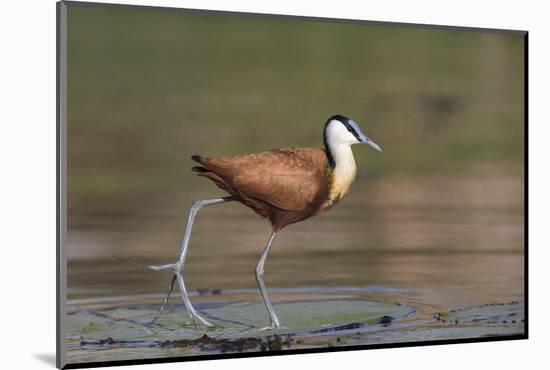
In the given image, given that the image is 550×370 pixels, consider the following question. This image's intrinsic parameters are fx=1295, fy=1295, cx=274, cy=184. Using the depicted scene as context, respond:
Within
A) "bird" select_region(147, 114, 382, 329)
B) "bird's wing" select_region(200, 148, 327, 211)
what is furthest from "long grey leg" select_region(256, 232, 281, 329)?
"bird's wing" select_region(200, 148, 327, 211)

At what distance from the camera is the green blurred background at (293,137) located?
6.84 meters

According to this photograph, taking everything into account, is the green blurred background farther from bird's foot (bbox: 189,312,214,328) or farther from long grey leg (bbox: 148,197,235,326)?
bird's foot (bbox: 189,312,214,328)

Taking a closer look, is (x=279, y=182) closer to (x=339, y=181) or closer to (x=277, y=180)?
(x=277, y=180)

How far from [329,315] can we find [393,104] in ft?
4.25

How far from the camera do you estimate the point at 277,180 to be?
7133 millimetres

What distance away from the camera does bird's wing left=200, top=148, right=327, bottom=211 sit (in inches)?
279

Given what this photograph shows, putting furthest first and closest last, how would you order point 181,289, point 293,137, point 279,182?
point 293,137, point 279,182, point 181,289

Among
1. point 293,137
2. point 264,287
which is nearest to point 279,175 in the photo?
point 293,137

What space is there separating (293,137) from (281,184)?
307mm

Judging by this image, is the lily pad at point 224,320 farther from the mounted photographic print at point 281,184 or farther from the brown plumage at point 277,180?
the brown plumage at point 277,180

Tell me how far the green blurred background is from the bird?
52 millimetres

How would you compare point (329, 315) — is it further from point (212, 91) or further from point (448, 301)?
point (212, 91)

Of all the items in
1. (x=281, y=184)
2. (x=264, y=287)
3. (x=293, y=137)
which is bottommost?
(x=264, y=287)

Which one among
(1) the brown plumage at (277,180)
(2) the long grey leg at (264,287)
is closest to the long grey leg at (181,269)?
(1) the brown plumage at (277,180)
